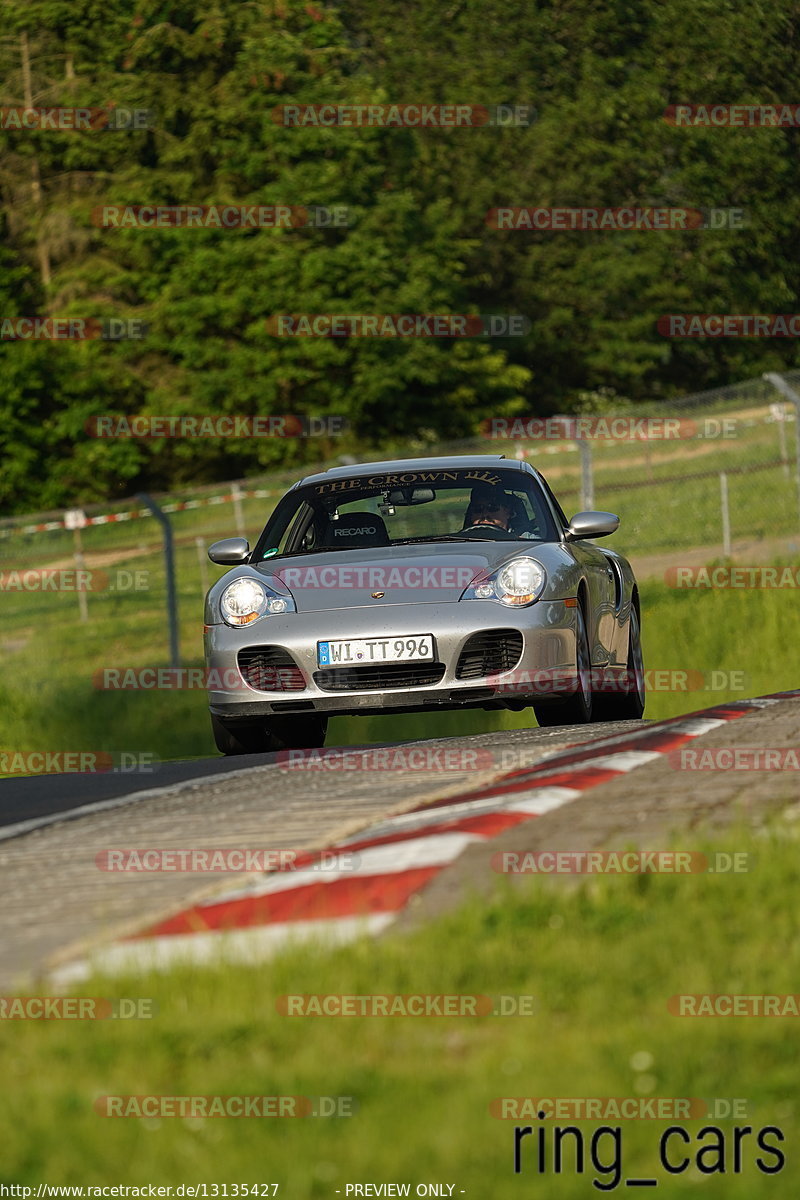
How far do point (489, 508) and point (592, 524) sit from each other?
592 millimetres

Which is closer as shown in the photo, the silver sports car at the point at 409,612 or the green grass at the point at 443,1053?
the green grass at the point at 443,1053

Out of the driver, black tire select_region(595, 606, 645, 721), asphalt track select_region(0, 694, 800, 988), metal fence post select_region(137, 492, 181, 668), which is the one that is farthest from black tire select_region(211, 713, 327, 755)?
metal fence post select_region(137, 492, 181, 668)

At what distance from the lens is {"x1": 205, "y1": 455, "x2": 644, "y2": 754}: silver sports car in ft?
32.1

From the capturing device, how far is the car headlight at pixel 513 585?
32.3 feet

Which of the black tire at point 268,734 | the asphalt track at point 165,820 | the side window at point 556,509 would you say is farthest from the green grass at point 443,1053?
the side window at point 556,509

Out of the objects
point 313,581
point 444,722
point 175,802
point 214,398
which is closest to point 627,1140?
point 175,802

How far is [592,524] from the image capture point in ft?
35.2

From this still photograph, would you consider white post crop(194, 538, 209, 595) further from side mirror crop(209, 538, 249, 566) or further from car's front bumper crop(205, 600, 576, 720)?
car's front bumper crop(205, 600, 576, 720)

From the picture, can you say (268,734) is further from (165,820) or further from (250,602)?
(165,820)

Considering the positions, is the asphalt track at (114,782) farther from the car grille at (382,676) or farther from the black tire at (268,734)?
the car grille at (382,676)

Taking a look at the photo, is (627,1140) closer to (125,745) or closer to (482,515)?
(482,515)

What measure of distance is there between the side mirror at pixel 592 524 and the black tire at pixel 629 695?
101cm

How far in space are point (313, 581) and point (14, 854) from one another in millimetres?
3836

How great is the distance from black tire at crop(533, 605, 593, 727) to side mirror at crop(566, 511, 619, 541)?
1.68 feet
